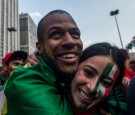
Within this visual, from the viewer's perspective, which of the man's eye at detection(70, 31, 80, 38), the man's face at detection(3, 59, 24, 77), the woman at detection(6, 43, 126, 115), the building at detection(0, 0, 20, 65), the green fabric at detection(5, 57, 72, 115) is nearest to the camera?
the green fabric at detection(5, 57, 72, 115)

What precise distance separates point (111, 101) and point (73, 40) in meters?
0.56

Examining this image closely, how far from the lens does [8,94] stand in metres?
1.82

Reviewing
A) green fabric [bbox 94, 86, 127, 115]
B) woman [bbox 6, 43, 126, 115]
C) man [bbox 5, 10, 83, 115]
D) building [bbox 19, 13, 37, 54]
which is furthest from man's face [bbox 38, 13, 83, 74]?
building [bbox 19, 13, 37, 54]

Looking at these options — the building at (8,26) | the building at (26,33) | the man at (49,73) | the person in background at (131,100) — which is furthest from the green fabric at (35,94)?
the building at (26,33)

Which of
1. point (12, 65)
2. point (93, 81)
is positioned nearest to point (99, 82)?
point (93, 81)

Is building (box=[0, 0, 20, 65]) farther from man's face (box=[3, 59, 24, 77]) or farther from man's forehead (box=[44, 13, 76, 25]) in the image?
man's forehead (box=[44, 13, 76, 25])

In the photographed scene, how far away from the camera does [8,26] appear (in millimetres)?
70250

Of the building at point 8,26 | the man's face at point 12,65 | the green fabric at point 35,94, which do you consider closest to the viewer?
the green fabric at point 35,94

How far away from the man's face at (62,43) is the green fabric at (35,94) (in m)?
0.11

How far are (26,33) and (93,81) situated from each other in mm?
75352

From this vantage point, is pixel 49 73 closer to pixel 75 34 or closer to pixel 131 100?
pixel 75 34

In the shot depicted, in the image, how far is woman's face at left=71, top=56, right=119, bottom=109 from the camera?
1817 mm

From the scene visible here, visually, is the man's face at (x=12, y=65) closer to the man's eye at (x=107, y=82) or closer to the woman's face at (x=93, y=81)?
the woman's face at (x=93, y=81)

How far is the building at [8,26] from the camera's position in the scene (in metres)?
65.8
